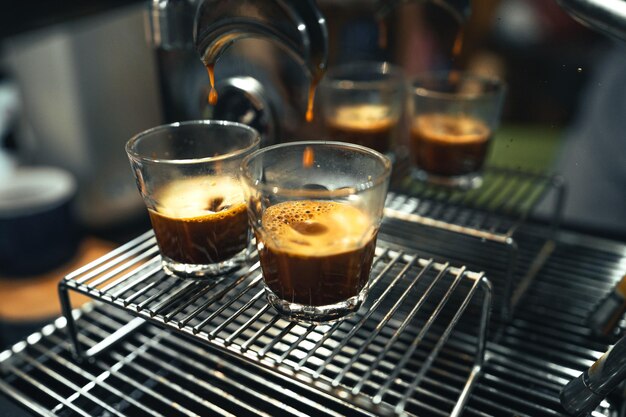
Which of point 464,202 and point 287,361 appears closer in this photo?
point 287,361

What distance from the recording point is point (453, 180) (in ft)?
2.53

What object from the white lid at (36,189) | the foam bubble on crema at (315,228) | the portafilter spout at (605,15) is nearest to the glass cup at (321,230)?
the foam bubble on crema at (315,228)

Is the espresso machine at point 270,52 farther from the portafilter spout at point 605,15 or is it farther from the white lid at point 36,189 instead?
the white lid at point 36,189

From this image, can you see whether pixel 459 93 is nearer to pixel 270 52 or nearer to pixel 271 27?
pixel 270 52

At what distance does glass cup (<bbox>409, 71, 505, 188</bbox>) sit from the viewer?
2.41ft

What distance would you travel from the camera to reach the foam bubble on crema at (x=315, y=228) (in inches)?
18.9

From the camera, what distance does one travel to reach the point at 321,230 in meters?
0.49

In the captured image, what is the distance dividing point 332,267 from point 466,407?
0.18 meters

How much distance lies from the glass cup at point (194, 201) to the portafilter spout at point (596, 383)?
1.03ft

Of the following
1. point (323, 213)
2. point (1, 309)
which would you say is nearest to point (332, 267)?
point (323, 213)

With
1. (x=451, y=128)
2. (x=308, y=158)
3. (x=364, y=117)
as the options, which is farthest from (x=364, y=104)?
(x=308, y=158)

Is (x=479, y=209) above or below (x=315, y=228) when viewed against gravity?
below

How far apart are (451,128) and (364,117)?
0.12 m

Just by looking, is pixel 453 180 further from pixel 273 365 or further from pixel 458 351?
pixel 273 365
